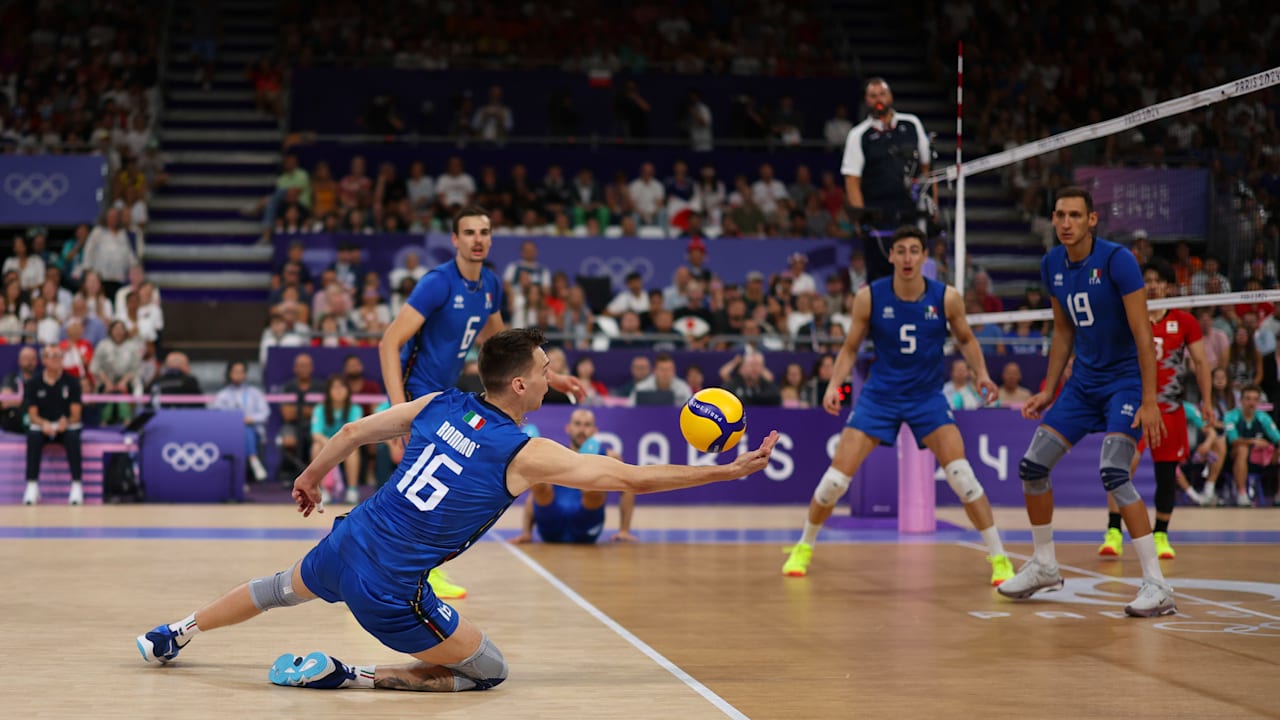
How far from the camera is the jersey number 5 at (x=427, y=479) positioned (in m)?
5.17

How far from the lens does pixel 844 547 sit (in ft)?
35.0

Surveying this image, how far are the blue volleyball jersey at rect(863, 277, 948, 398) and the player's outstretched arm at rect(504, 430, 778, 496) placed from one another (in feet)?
14.0

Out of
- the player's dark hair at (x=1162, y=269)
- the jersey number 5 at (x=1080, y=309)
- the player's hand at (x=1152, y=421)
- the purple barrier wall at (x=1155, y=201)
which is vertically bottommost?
the player's hand at (x=1152, y=421)

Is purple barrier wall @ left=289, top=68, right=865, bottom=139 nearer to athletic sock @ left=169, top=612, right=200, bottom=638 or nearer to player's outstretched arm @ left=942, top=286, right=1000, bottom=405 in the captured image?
player's outstretched arm @ left=942, top=286, right=1000, bottom=405

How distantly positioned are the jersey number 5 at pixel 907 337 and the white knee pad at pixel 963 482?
2.50ft

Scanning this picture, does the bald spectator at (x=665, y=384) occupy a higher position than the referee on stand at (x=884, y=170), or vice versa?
the referee on stand at (x=884, y=170)

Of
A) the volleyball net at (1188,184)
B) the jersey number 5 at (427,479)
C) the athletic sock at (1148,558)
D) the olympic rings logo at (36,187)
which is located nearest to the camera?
the jersey number 5 at (427,479)

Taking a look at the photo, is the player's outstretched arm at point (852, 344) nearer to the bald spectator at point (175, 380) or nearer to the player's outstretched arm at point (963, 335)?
the player's outstretched arm at point (963, 335)

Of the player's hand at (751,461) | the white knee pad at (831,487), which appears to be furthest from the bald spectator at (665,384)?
the player's hand at (751,461)

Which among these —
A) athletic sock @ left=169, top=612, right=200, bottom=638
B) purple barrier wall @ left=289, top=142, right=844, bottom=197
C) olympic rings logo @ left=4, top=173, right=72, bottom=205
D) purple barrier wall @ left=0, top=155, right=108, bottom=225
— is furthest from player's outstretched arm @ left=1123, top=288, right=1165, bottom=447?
olympic rings logo @ left=4, top=173, right=72, bottom=205

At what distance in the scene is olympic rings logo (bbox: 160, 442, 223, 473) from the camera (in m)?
14.5

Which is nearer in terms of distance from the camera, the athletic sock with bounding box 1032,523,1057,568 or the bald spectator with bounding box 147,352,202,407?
the athletic sock with bounding box 1032,523,1057,568

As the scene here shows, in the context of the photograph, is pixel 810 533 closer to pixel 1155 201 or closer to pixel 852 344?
pixel 852 344

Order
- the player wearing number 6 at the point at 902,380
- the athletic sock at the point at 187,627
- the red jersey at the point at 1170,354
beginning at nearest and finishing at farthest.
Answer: the athletic sock at the point at 187,627, the player wearing number 6 at the point at 902,380, the red jersey at the point at 1170,354
